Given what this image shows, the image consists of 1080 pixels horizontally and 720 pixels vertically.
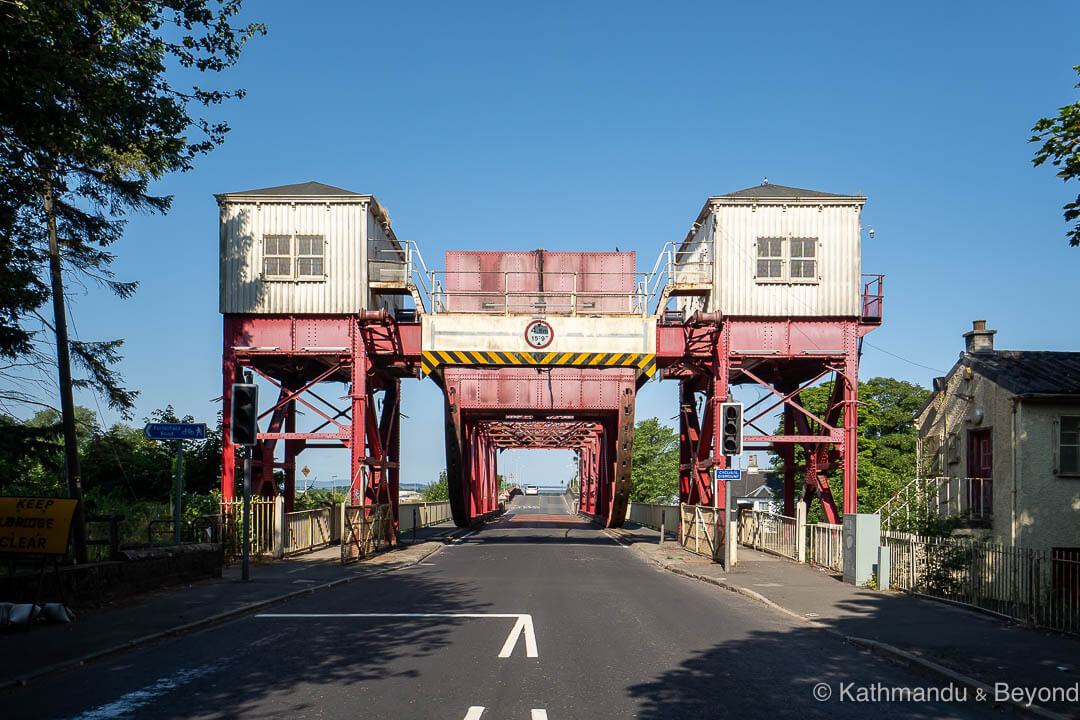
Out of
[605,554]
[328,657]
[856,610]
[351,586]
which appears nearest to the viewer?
[328,657]

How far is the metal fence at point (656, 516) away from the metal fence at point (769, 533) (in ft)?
11.4

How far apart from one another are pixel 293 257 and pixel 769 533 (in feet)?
55.5

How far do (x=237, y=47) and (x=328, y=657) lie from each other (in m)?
9.85

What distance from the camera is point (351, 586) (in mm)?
18750

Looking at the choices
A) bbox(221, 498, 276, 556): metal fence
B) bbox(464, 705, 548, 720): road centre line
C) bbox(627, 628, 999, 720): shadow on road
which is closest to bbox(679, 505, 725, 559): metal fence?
bbox(221, 498, 276, 556): metal fence

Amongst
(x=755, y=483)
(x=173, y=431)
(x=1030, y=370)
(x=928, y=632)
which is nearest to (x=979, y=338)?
(x=1030, y=370)

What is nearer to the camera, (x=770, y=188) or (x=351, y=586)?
(x=351, y=586)

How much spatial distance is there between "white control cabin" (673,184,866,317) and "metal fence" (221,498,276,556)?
14.8 meters

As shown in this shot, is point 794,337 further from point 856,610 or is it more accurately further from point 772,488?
point 772,488

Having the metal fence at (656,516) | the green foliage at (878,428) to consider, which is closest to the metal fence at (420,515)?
the metal fence at (656,516)

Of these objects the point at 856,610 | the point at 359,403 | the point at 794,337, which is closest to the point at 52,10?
the point at 856,610

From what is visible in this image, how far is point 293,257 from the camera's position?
95.2 feet

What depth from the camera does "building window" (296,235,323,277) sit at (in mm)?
29016

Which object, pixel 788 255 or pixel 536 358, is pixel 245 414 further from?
pixel 788 255
